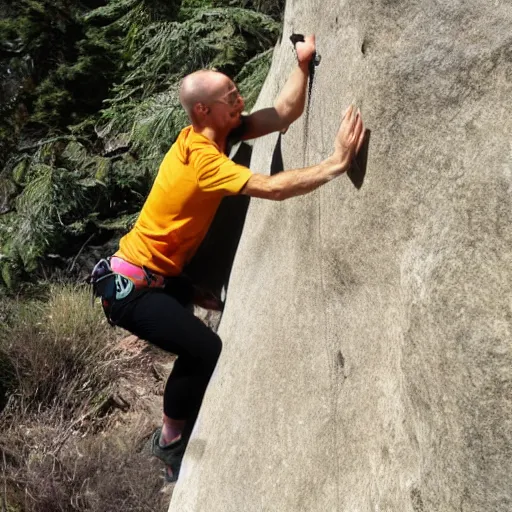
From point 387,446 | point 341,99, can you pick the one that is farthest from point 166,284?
point 387,446

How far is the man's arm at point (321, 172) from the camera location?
2408mm

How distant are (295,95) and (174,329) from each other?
1.16 meters

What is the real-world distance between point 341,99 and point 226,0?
4463mm

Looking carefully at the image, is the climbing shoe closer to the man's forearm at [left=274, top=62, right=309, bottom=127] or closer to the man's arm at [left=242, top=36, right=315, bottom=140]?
the man's arm at [left=242, top=36, right=315, bottom=140]

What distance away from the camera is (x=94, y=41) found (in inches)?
308

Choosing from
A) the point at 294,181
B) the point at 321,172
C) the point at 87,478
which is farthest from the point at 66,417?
the point at 321,172

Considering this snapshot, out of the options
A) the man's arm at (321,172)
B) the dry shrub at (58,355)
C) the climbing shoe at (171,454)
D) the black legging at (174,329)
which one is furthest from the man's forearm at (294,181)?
the dry shrub at (58,355)

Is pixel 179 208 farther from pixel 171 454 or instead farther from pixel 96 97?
pixel 96 97

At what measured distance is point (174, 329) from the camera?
3.37 metres

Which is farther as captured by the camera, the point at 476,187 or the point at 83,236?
the point at 83,236

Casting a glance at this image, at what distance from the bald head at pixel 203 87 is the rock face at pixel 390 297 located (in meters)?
0.37

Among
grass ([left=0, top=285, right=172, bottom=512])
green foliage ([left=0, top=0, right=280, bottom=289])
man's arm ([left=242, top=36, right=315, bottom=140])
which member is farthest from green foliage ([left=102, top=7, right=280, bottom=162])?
man's arm ([left=242, top=36, right=315, bottom=140])

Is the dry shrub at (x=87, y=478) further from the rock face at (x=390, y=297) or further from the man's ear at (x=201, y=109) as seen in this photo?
the man's ear at (x=201, y=109)

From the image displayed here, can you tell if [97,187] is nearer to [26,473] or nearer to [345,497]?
[26,473]
